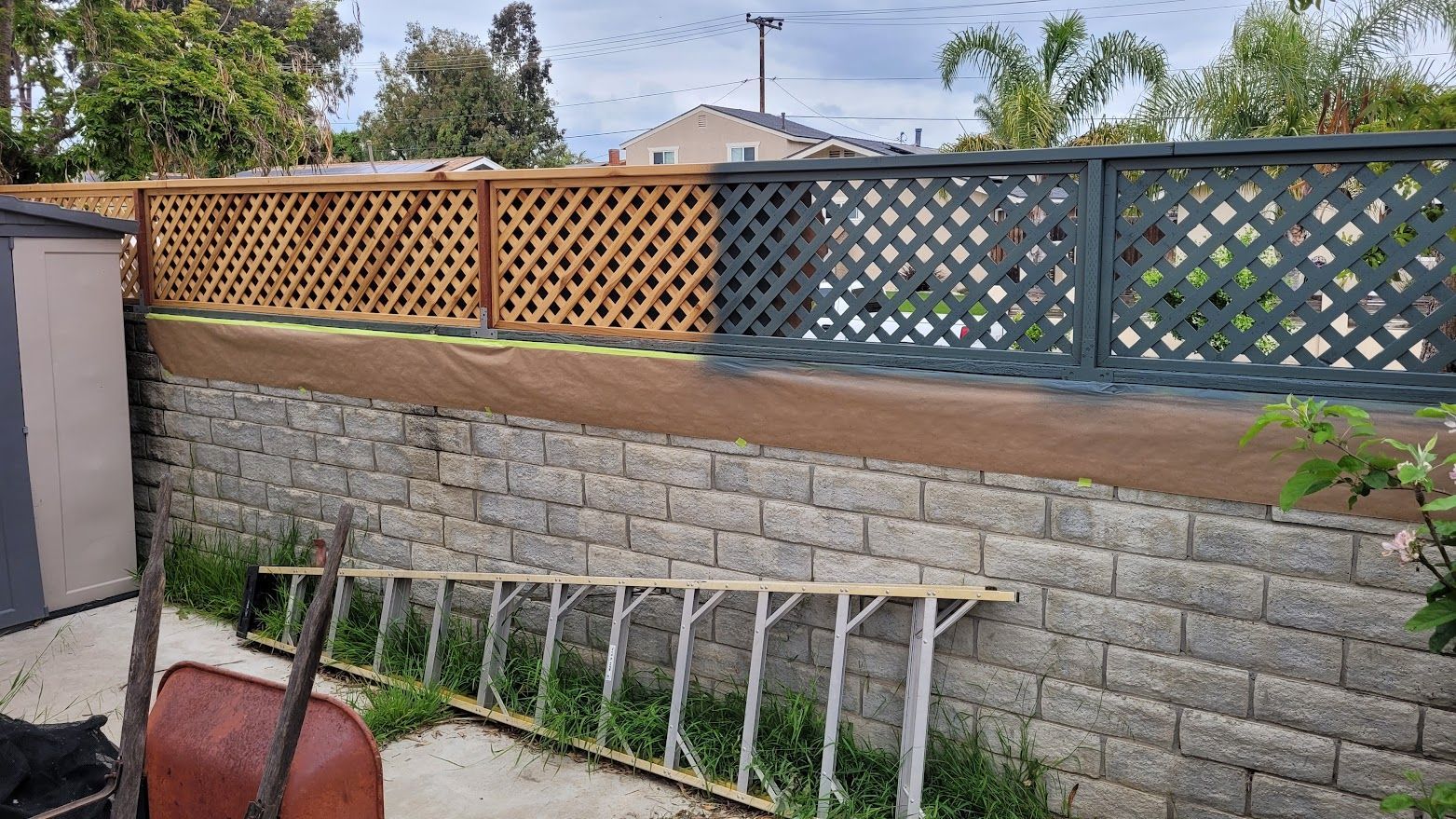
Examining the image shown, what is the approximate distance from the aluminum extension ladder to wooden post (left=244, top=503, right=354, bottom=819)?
2181 mm

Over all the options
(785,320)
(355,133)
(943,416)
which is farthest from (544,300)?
(355,133)

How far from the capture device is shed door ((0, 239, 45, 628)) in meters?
5.95

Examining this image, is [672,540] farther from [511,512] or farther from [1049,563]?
[1049,563]

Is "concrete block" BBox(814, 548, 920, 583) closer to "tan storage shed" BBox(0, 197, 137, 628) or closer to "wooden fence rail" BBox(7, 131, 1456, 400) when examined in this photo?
"wooden fence rail" BBox(7, 131, 1456, 400)

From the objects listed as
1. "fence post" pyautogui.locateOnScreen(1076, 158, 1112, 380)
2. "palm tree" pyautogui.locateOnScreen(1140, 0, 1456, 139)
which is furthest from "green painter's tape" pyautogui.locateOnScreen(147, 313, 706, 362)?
"palm tree" pyautogui.locateOnScreen(1140, 0, 1456, 139)

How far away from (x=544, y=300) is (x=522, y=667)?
155cm

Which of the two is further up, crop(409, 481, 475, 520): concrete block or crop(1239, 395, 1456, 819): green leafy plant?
crop(1239, 395, 1456, 819): green leafy plant

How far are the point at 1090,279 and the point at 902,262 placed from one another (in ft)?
2.19

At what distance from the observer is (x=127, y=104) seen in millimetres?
10758

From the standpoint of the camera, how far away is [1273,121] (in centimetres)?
1923

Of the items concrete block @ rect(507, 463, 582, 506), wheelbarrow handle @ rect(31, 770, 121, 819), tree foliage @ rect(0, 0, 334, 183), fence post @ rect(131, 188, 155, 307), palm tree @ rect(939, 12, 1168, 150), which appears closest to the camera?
wheelbarrow handle @ rect(31, 770, 121, 819)

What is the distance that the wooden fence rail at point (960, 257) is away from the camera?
11.0ft

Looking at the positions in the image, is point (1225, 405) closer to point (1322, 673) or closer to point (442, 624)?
point (1322, 673)

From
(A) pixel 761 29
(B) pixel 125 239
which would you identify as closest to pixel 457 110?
(A) pixel 761 29
